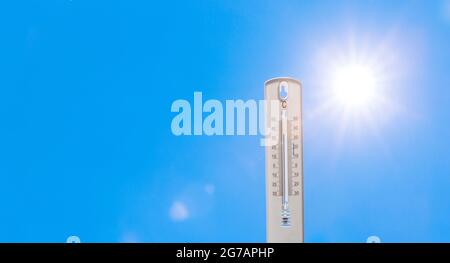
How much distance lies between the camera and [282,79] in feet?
7.48

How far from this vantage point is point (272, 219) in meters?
2.34

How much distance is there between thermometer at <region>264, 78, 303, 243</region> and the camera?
2324 mm

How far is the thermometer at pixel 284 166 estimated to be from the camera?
2324mm

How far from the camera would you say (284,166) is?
2.35 meters

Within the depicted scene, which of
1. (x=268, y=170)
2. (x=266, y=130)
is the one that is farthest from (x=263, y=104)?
(x=268, y=170)
